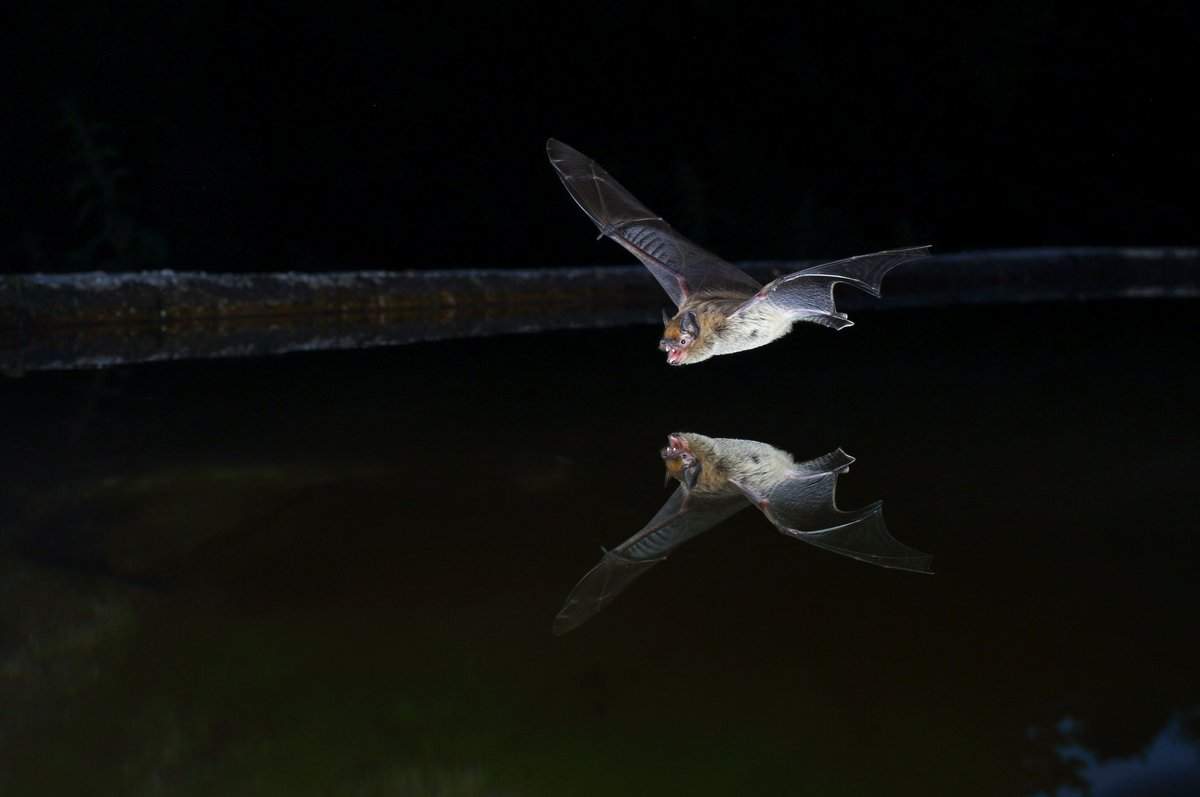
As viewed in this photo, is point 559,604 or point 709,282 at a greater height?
point 709,282

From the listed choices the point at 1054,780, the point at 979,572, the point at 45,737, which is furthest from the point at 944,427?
the point at 45,737

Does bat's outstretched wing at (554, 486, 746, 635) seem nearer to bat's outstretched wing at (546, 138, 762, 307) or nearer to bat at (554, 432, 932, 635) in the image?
bat at (554, 432, 932, 635)

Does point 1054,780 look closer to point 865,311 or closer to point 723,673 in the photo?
point 723,673

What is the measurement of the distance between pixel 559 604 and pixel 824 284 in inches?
47.2

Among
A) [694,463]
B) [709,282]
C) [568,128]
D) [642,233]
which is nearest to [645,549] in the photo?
[694,463]

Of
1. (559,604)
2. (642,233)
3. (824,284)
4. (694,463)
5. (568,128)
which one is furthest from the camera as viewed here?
(568,128)

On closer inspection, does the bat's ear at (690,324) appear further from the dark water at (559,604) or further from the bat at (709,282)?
the dark water at (559,604)

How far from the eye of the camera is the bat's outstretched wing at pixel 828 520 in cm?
168

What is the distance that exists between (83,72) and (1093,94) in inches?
246

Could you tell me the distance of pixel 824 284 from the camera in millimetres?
2480

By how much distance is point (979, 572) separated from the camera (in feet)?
5.37

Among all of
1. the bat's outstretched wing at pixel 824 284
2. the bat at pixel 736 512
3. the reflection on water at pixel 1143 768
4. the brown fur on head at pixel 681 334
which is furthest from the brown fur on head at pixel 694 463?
the reflection on water at pixel 1143 768

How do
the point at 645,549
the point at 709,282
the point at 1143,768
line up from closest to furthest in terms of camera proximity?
the point at 1143,768
the point at 645,549
the point at 709,282

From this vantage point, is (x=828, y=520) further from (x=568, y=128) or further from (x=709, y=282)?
(x=568, y=128)
